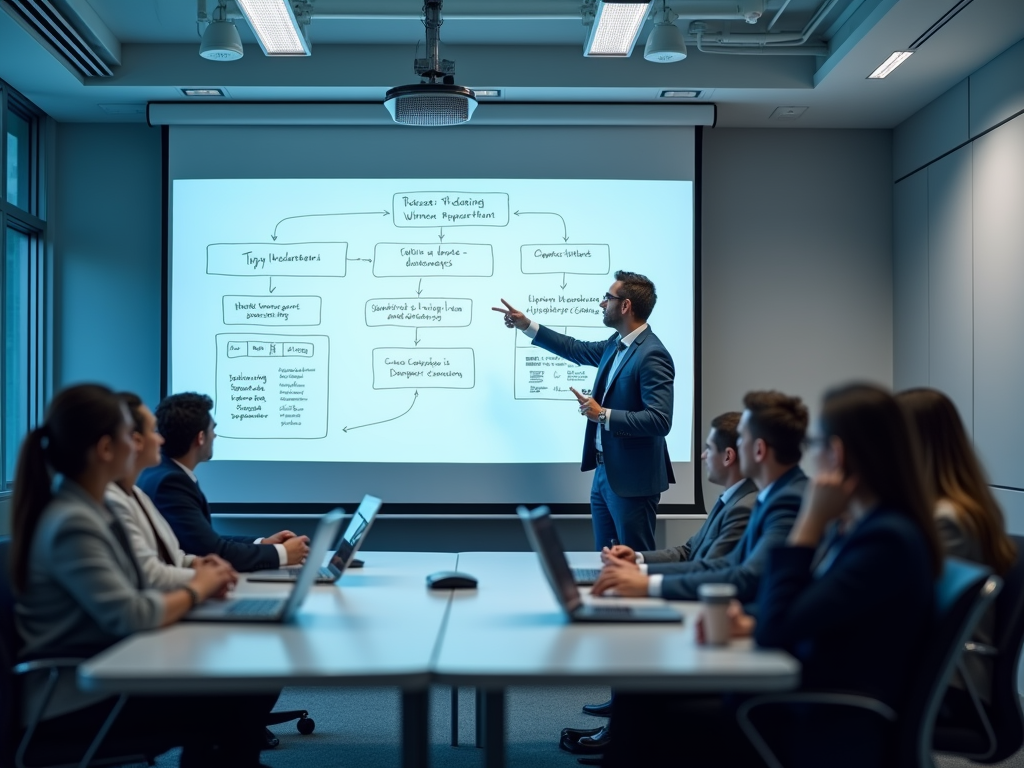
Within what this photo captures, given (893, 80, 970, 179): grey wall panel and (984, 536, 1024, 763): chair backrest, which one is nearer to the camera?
(984, 536, 1024, 763): chair backrest

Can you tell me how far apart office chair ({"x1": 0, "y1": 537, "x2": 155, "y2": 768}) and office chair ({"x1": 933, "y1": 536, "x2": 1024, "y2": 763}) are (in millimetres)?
1919

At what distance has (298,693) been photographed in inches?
180

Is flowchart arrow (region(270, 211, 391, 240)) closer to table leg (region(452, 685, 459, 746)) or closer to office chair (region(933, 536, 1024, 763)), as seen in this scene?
table leg (region(452, 685, 459, 746))

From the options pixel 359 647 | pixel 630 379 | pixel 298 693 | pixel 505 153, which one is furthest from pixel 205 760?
pixel 505 153

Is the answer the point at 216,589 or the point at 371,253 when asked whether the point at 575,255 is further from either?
the point at 216,589

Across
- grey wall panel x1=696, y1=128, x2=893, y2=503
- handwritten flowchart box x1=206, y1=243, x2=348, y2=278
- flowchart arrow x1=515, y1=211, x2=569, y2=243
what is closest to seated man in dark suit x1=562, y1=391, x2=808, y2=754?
flowchart arrow x1=515, y1=211, x2=569, y2=243

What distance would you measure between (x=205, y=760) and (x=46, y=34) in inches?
136

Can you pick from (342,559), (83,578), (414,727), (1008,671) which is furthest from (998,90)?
(83,578)

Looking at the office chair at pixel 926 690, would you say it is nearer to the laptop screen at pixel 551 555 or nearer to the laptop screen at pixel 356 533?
the laptop screen at pixel 551 555

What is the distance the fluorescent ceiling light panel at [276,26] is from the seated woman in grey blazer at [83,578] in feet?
7.73

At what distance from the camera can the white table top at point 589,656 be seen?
1.83 metres

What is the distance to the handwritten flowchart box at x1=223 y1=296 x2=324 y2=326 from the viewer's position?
536 centimetres

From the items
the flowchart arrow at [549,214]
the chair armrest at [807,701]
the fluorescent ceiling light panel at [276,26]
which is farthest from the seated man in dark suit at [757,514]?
the flowchart arrow at [549,214]

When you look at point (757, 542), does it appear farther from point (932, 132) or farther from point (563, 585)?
point (932, 132)
